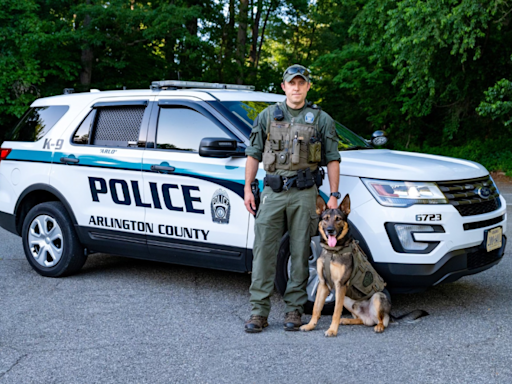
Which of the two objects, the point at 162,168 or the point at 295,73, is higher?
the point at 295,73

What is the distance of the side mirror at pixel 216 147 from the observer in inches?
187

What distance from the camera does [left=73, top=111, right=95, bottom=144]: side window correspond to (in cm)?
605

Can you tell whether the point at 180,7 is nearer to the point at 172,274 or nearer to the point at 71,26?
the point at 71,26

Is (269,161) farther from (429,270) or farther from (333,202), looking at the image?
(429,270)

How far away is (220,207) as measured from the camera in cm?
510

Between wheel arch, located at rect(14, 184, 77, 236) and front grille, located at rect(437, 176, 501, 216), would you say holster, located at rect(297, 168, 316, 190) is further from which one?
wheel arch, located at rect(14, 184, 77, 236)

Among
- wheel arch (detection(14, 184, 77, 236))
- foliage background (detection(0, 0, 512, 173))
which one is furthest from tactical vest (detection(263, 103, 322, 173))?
foliage background (detection(0, 0, 512, 173))

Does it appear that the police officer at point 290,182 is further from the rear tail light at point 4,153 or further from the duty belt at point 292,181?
the rear tail light at point 4,153

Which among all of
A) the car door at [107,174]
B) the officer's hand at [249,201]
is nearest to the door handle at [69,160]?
the car door at [107,174]

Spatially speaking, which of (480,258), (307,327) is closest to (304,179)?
(307,327)

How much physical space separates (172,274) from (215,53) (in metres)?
18.4

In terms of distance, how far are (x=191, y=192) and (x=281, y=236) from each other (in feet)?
3.20

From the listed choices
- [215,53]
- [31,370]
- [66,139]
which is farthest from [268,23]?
[31,370]

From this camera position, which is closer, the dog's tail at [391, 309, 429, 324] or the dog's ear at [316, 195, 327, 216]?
the dog's ear at [316, 195, 327, 216]
